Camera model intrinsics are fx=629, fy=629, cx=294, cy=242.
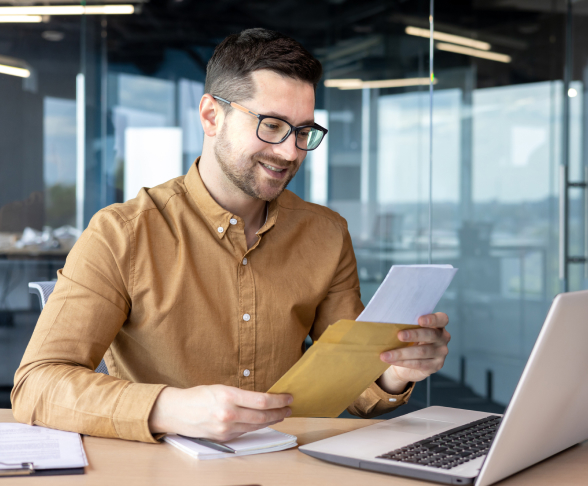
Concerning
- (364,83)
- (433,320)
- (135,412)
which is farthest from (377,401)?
(364,83)

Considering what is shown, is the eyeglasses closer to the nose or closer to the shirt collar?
the nose

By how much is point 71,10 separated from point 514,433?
11.0ft

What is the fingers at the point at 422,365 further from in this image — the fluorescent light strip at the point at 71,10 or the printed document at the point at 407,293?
the fluorescent light strip at the point at 71,10

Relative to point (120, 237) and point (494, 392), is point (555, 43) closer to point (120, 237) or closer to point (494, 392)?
point (494, 392)

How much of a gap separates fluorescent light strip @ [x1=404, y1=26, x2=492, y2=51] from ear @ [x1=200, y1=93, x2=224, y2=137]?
2659 millimetres

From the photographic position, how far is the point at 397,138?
373cm

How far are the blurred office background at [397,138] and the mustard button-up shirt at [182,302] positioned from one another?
222cm

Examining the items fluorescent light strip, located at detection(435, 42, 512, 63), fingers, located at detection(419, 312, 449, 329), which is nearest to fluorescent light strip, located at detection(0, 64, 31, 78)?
fluorescent light strip, located at detection(435, 42, 512, 63)

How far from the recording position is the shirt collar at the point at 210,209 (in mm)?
A: 1354

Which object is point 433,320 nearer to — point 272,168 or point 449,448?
point 449,448

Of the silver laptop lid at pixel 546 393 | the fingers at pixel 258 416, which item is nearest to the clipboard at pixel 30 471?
the fingers at pixel 258 416

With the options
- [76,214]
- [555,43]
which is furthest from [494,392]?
[76,214]

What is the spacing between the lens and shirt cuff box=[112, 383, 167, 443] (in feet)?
3.10

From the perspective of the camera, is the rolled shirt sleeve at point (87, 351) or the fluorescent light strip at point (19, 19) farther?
the fluorescent light strip at point (19, 19)
